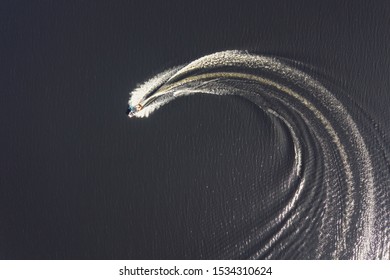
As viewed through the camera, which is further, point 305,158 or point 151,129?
point 151,129

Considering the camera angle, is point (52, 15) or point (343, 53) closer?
point (343, 53)

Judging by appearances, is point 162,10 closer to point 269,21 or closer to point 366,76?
point 269,21

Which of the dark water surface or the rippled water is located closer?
the rippled water

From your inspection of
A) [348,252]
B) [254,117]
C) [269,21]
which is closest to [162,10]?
[269,21]

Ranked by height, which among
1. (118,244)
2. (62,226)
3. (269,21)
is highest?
(269,21)
